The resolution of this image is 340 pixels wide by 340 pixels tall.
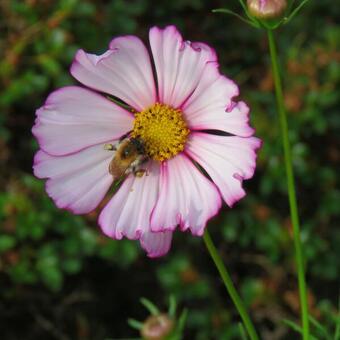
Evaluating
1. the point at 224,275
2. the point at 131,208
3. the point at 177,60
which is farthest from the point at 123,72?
the point at 224,275

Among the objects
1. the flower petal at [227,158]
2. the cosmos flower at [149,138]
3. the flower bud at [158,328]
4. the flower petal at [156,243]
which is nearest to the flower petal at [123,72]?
the cosmos flower at [149,138]

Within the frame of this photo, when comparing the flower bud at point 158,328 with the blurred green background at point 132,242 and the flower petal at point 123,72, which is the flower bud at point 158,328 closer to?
the flower petal at point 123,72

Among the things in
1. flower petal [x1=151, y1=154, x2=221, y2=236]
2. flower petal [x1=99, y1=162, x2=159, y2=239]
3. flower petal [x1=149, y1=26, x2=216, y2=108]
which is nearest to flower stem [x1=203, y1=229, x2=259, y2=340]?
flower petal [x1=151, y1=154, x2=221, y2=236]

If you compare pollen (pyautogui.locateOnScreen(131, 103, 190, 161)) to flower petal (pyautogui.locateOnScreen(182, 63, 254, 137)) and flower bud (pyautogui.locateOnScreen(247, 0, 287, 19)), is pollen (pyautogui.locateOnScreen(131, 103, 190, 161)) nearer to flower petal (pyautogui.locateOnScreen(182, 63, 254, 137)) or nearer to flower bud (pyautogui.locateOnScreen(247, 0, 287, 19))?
flower petal (pyautogui.locateOnScreen(182, 63, 254, 137))

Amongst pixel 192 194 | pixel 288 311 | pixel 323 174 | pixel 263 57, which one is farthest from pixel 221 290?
pixel 192 194

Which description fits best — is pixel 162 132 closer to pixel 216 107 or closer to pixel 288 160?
pixel 216 107

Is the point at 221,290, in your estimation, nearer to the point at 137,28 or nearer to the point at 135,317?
the point at 135,317
